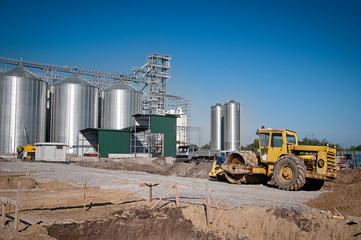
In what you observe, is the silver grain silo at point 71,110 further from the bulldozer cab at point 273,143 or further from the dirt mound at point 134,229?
the dirt mound at point 134,229

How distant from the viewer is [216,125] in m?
57.2

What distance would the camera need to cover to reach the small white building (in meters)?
44.0

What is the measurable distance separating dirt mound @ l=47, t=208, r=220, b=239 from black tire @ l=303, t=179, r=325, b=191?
353 inches

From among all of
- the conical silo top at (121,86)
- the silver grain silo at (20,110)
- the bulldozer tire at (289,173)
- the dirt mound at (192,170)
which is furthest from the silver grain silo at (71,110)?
the bulldozer tire at (289,173)

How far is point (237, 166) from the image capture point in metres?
18.0

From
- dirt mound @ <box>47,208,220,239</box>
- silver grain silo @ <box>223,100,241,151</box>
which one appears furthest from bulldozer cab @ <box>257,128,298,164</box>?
silver grain silo @ <box>223,100,241,151</box>

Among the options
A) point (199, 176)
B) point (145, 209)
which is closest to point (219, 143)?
point (199, 176)

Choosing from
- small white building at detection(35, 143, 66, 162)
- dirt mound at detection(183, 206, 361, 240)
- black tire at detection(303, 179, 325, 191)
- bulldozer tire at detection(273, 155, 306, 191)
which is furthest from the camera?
small white building at detection(35, 143, 66, 162)

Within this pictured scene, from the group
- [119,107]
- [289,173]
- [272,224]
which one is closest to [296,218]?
[272,224]

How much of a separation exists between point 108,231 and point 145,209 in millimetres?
2167

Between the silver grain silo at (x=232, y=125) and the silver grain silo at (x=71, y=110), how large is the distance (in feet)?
73.6

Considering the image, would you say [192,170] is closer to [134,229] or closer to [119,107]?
[134,229]

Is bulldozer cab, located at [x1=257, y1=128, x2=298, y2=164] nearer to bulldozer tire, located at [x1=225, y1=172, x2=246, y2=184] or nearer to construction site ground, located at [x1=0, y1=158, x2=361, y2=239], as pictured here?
bulldozer tire, located at [x1=225, y1=172, x2=246, y2=184]

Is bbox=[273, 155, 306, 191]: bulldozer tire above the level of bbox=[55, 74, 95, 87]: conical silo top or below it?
below
